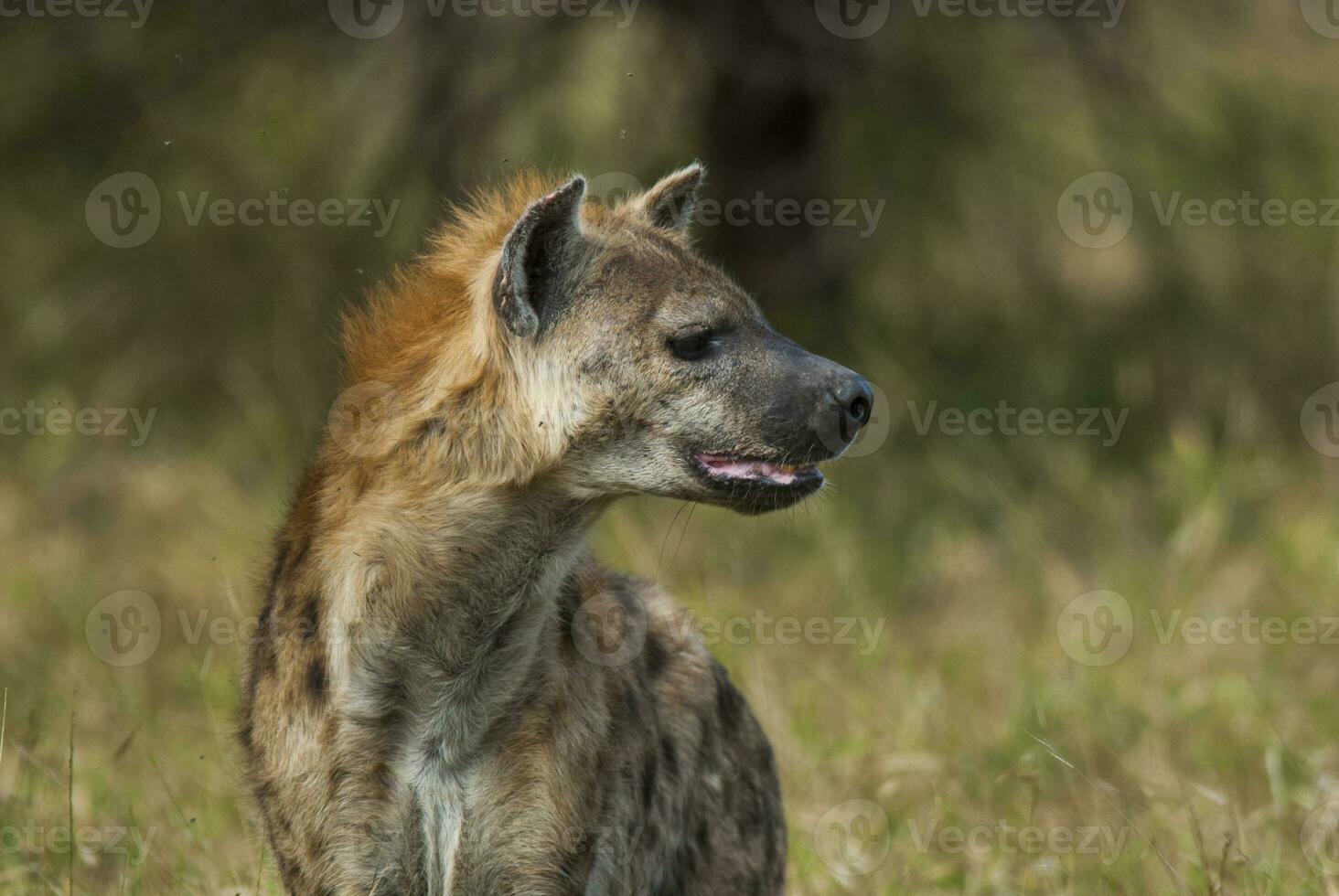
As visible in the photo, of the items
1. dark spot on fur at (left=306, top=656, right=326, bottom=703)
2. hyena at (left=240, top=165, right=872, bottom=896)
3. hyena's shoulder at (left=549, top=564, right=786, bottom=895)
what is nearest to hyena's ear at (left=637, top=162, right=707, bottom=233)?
hyena at (left=240, top=165, right=872, bottom=896)

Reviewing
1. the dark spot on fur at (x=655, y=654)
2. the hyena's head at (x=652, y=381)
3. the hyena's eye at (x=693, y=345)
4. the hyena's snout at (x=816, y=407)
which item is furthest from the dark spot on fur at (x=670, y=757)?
the hyena's eye at (x=693, y=345)

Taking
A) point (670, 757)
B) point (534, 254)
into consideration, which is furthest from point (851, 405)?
point (670, 757)

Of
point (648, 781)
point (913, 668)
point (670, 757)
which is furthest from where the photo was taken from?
point (913, 668)

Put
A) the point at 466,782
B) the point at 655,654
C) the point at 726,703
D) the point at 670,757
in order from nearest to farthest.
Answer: the point at 466,782 → the point at 670,757 → the point at 655,654 → the point at 726,703

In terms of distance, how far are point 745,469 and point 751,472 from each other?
0.01 meters

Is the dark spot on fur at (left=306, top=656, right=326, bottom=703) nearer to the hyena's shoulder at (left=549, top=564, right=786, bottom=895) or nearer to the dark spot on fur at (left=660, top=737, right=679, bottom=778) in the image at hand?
the hyena's shoulder at (left=549, top=564, right=786, bottom=895)

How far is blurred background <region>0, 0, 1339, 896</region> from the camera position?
6.01 metres


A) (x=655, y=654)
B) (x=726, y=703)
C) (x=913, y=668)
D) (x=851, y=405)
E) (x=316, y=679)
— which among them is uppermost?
(x=851, y=405)

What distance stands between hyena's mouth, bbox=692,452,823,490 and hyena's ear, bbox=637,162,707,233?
36.1 inches

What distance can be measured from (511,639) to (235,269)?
7353 mm

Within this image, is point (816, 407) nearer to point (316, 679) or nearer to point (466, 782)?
point (466, 782)

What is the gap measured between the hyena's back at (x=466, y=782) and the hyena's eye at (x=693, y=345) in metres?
0.67

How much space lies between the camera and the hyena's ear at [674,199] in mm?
4738

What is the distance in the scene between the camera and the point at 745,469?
13.4ft
